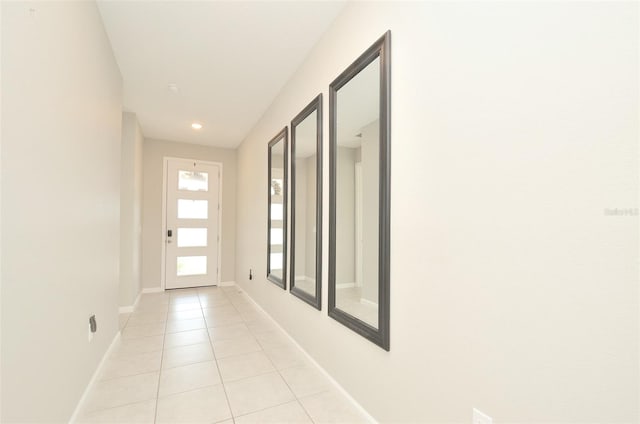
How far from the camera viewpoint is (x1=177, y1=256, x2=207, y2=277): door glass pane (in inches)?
205

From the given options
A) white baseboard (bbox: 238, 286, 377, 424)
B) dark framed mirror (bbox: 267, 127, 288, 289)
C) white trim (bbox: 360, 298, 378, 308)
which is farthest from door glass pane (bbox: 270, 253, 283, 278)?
white trim (bbox: 360, 298, 378, 308)

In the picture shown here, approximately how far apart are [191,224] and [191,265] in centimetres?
75

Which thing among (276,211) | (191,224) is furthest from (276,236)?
(191,224)

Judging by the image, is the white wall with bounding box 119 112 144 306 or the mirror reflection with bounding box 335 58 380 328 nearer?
A: the mirror reflection with bounding box 335 58 380 328

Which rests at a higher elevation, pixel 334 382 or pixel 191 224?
pixel 191 224

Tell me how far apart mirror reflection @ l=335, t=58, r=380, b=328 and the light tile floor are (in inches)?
27.3

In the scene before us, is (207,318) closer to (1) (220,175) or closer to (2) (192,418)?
(2) (192,418)

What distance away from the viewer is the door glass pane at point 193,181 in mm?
5262

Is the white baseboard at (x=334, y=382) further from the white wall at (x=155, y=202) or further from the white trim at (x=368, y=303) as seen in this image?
the white wall at (x=155, y=202)

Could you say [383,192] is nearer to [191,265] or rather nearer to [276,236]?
[276,236]

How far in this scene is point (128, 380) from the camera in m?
2.18

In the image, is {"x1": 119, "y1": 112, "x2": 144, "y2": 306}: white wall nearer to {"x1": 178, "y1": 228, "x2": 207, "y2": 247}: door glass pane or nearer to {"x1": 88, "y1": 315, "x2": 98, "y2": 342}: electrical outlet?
{"x1": 178, "y1": 228, "x2": 207, "y2": 247}: door glass pane

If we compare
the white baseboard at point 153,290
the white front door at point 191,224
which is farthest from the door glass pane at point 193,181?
the white baseboard at point 153,290

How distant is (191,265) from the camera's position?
5.29 metres
